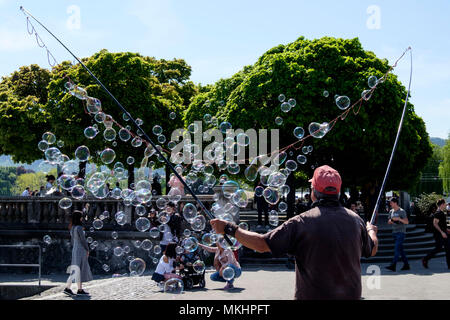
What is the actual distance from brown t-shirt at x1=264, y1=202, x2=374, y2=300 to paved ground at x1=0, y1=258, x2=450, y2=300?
621cm

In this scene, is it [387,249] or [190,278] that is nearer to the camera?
[190,278]

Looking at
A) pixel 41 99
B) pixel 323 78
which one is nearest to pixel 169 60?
pixel 41 99

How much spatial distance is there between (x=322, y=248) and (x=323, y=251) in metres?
0.02

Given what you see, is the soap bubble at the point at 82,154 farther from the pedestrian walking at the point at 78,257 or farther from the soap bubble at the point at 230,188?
the soap bubble at the point at 230,188

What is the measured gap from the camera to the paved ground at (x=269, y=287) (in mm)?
9828

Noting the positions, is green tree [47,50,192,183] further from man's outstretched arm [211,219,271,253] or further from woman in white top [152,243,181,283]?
man's outstretched arm [211,219,271,253]

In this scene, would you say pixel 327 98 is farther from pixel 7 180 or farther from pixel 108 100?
pixel 7 180

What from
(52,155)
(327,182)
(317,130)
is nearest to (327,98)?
(317,130)

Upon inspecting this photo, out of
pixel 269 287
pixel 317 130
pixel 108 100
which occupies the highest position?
pixel 108 100

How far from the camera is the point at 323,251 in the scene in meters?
3.53

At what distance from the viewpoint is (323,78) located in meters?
19.9

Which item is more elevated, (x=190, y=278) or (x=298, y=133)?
(x=298, y=133)

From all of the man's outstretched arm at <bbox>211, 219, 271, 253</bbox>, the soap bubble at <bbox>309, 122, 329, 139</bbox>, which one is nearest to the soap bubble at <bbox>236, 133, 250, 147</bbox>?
the soap bubble at <bbox>309, 122, 329, 139</bbox>

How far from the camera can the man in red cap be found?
3.53 m
